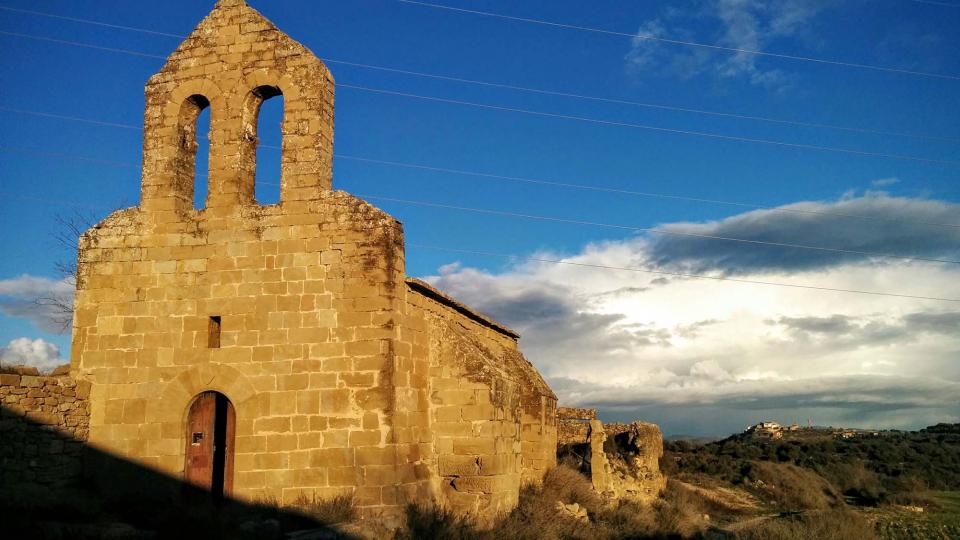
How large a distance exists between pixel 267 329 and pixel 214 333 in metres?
0.84

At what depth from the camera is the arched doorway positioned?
31.4ft

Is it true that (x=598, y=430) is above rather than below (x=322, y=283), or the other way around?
below

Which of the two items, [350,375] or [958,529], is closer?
[350,375]

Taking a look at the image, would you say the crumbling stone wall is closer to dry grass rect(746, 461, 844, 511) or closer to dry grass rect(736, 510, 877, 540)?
dry grass rect(736, 510, 877, 540)

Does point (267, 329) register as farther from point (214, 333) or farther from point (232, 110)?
point (232, 110)

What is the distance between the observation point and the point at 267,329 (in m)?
9.63

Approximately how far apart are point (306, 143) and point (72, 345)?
4.17 m

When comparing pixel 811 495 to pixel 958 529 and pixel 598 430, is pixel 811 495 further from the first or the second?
pixel 598 430

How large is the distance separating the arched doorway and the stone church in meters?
0.02

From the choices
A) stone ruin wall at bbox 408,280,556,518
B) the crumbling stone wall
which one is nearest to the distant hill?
stone ruin wall at bbox 408,280,556,518

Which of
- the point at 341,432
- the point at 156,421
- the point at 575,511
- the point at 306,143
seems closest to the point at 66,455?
the point at 156,421

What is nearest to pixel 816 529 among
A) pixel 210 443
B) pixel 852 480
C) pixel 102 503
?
pixel 210 443

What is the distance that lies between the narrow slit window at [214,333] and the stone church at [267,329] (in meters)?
0.06

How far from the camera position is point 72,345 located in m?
10.1
